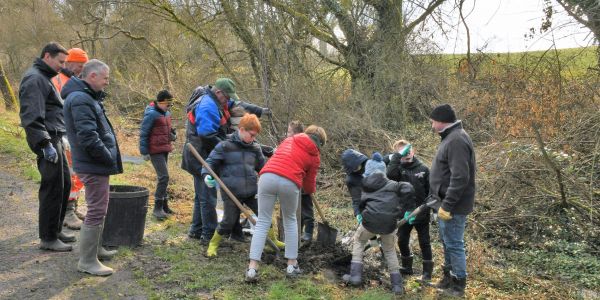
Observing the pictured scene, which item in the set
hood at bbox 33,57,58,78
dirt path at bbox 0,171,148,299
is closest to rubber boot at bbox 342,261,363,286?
dirt path at bbox 0,171,148,299

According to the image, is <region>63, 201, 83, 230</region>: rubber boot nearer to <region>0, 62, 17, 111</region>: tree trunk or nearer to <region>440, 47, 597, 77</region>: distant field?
<region>440, 47, 597, 77</region>: distant field

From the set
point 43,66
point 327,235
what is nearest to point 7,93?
point 43,66

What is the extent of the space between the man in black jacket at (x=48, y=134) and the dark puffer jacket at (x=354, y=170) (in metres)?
2.90

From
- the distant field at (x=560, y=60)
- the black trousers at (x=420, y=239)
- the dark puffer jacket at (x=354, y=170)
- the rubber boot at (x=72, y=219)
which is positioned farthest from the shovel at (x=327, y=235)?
the distant field at (x=560, y=60)

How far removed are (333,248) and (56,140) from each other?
327 cm

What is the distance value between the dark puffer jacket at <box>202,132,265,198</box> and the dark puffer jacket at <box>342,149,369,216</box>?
100cm

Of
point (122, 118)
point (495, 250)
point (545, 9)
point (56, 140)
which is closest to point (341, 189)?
point (495, 250)

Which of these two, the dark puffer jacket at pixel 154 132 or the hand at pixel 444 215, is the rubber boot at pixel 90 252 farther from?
the hand at pixel 444 215

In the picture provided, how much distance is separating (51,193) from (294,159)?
2.49m

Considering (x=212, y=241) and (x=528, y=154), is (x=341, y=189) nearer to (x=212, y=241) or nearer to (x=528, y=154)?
(x=528, y=154)

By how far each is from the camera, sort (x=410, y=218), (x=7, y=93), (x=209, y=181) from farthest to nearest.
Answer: (x=7, y=93)
(x=209, y=181)
(x=410, y=218)

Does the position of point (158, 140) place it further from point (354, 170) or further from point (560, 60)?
point (560, 60)

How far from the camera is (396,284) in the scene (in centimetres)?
468

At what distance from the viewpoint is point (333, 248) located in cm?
566
